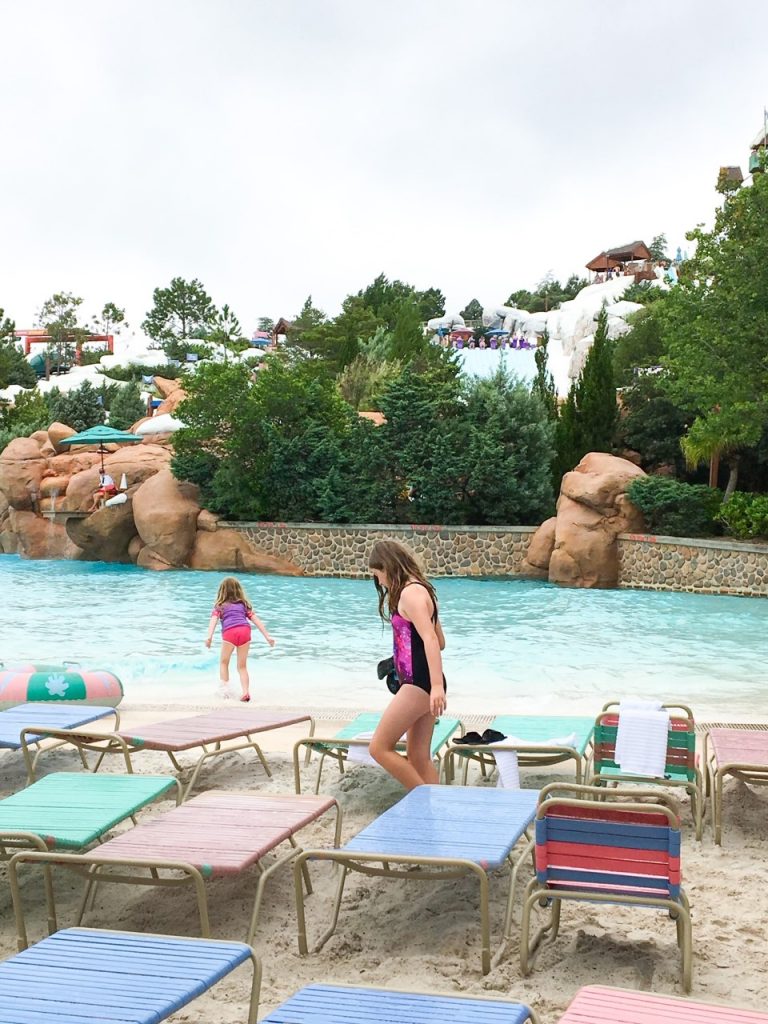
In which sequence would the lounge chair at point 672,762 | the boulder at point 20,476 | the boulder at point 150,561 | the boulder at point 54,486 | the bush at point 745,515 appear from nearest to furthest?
the lounge chair at point 672,762, the bush at point 745,515, the boulder at point 150,561, the boulder at point 54,486, the boulder at point 20,476

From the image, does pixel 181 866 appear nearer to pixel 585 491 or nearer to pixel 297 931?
pixel 297 931

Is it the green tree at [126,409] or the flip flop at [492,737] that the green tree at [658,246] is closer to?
the green tree at [126,409]

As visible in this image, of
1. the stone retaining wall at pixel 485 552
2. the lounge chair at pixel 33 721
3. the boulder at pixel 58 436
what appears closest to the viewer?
the lounge chair at pixel 33 721

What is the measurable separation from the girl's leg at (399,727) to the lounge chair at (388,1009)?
2.48 metres

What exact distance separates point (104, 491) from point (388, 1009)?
81.9 feet

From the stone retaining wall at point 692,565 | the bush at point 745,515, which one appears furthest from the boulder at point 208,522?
the bush at point 745,515

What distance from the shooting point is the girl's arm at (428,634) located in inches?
212

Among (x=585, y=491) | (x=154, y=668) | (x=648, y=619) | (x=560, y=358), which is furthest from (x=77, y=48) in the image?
(x=560, y=358)

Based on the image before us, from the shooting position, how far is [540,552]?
948 inches

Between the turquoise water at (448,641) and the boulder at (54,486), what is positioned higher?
the boulder at (54,486)

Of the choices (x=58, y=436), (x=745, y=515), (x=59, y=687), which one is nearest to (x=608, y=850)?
(x=59, y=687)

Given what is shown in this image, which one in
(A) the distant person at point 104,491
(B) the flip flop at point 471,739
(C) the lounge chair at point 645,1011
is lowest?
(B) the flip flop at point 471,739

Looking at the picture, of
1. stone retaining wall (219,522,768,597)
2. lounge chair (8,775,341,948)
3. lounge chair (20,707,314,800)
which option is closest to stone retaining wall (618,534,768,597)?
stone retaining wall (219,522,768,597)

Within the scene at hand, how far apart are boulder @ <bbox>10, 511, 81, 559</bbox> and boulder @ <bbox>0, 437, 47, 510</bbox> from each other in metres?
0.42
